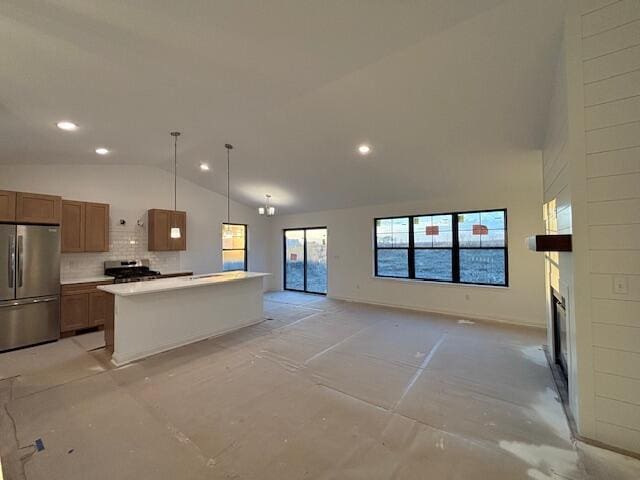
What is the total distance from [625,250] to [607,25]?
62.7 inches

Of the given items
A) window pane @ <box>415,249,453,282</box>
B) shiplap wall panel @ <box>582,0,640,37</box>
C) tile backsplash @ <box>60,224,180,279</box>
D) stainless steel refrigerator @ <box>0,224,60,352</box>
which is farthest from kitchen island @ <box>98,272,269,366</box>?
shiplap wall panel @ <box>582,0,640,37</box>

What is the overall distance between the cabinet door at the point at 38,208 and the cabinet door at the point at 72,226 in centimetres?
41

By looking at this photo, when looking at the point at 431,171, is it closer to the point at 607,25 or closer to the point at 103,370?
the point at 607,25

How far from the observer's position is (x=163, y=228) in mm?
5898

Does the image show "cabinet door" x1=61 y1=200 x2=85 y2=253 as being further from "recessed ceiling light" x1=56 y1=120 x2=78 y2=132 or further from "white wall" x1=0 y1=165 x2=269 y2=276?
"recessed ceiling light" x1=56 y1=120 x2=78 y2=132

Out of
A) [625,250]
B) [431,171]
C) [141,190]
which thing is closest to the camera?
[625,250]

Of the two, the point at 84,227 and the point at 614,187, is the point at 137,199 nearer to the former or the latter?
the point at 84,227

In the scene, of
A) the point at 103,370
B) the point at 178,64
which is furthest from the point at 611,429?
the point at 103,370

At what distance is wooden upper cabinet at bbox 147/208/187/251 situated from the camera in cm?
579

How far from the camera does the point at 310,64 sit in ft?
8.60

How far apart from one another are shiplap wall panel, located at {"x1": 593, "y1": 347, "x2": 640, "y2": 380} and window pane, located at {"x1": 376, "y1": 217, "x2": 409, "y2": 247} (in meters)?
4.41

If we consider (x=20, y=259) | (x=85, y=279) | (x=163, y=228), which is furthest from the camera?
(x=163, y=228)

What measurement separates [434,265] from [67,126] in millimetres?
6460

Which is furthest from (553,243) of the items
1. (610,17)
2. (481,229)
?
(481,229)
